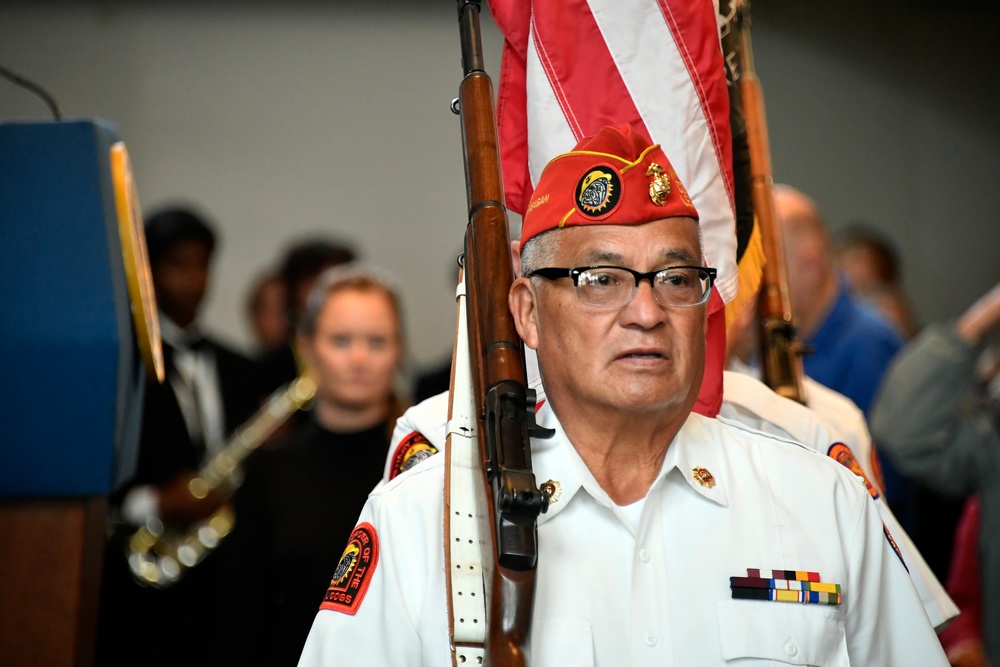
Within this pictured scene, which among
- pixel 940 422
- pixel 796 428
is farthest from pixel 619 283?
pixel 940 422

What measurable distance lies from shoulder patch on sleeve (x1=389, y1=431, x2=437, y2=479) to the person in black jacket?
3.61 feet

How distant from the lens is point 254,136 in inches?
280

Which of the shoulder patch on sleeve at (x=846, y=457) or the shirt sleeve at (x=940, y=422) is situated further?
the shirt sleeve at (x=940, y=422)

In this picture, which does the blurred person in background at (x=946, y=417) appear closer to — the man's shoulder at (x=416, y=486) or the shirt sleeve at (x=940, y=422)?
the shirt sleeve at (x=940, y=422)

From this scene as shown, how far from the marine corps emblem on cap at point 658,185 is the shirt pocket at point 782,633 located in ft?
2.07

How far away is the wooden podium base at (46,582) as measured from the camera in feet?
7.54

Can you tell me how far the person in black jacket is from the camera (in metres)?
3.58

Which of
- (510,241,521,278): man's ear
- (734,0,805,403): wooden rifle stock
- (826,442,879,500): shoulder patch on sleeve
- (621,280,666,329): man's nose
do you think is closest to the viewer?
(621,280,666,329): man's nose

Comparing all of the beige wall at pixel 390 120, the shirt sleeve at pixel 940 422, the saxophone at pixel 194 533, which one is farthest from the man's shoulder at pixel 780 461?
the beige wall at pixel 390 120

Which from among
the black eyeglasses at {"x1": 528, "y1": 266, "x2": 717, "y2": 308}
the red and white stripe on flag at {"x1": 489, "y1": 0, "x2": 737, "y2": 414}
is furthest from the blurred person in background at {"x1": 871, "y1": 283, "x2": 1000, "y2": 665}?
the black eyeglasses at {"x1": 528, "y1": 266, "x2": 717, "y2": 308}

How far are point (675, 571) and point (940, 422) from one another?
6.33 feet

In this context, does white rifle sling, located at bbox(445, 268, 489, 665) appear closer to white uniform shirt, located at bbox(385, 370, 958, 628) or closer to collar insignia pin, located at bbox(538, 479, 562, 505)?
collar insignia pin, located at bbox(538, 479, 562, 505)

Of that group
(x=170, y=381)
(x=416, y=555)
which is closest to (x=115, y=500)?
(x=170, y=381)

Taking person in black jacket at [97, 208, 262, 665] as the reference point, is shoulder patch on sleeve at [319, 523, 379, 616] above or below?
below
